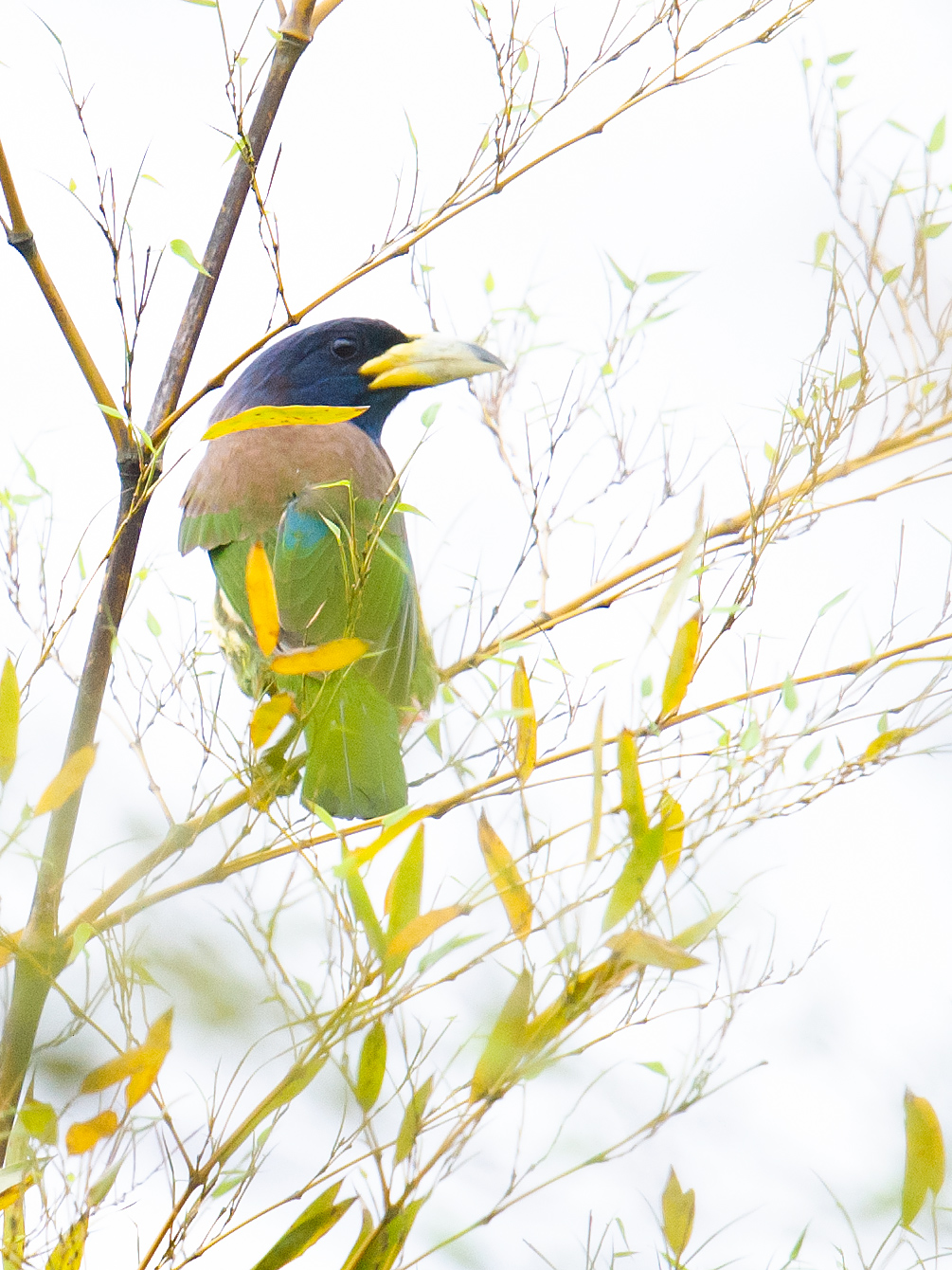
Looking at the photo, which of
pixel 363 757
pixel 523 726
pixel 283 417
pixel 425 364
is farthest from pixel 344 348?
pixel 523 726

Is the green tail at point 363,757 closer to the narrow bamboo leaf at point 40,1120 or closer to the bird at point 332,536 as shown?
the bird at point 332,536

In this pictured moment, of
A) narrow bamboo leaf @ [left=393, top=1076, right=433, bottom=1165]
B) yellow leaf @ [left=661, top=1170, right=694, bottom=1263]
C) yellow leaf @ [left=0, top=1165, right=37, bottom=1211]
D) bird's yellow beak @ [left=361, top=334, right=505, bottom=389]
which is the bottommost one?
yellow leaf @ [left=661, top=1170, right=694, bottom=1263]

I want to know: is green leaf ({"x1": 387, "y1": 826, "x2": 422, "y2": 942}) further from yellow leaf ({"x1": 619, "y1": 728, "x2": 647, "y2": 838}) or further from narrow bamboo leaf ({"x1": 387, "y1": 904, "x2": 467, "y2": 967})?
yellow leaf ({"x1": 619, "y1": 728, "x2": 647, "y2": 838})

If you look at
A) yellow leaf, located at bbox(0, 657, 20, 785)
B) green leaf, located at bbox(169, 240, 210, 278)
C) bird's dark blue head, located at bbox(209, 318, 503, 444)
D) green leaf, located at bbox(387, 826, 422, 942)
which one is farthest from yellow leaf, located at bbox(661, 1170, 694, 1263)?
bird's dark blue head, located at bbox(209, 318, 503, 444)

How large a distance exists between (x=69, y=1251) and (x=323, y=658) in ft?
1.24

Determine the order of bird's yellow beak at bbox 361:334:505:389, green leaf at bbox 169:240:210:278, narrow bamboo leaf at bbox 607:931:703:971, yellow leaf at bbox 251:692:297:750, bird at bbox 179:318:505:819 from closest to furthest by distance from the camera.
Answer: narrow bamboo leaf at bbox 607:931:703:971, yellow leaf at bbox 251:692:297:750, green leaf at bbox 169:240:210:278, bird at bbox 179:318:505:819, bird's yellow beak at bbox 361:334:505:389

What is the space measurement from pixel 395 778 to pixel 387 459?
1.02 metres

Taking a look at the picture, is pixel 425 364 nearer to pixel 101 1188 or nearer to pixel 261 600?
pixel 261 600

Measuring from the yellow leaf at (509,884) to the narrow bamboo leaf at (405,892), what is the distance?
4cm

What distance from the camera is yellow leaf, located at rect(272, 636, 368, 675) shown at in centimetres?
82

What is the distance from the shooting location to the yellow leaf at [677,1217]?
753 millimetres

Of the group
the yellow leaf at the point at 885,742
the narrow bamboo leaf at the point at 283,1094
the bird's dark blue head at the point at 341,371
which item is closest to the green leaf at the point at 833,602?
the yellow leaf at the point at 885,742

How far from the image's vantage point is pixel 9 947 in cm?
77

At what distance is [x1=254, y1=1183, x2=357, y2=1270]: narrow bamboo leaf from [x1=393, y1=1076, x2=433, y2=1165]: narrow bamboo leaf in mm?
69
